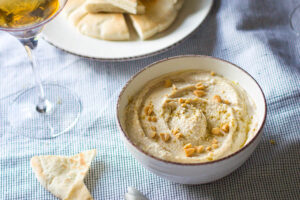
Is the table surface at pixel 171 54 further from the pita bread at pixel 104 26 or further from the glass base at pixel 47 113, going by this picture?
the pita bread at pixel 104 26

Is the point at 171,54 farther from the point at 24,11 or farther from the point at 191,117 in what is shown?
the point at 24,11

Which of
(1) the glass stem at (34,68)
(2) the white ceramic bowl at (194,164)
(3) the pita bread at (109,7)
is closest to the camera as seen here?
(2) the white ceramic bowl at (194,164)

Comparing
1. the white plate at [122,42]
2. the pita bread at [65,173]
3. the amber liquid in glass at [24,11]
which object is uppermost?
the amber liquid in glass at [24,11]

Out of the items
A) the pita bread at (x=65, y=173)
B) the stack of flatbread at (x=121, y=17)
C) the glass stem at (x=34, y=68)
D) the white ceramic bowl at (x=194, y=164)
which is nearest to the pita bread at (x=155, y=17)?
the stack of flatbread at (x=121, y=17)

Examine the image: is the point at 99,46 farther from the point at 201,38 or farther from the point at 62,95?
the point at 201,38

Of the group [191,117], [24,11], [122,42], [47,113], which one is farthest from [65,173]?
[122,42]

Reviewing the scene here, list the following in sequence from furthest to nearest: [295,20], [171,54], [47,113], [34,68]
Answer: [295,20] → [171,54] → [47,113] → [34,68]

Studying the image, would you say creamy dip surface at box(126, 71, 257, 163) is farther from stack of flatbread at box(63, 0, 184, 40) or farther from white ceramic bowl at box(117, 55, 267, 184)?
stack of flatbread at box(63, 0, 184, 40)
